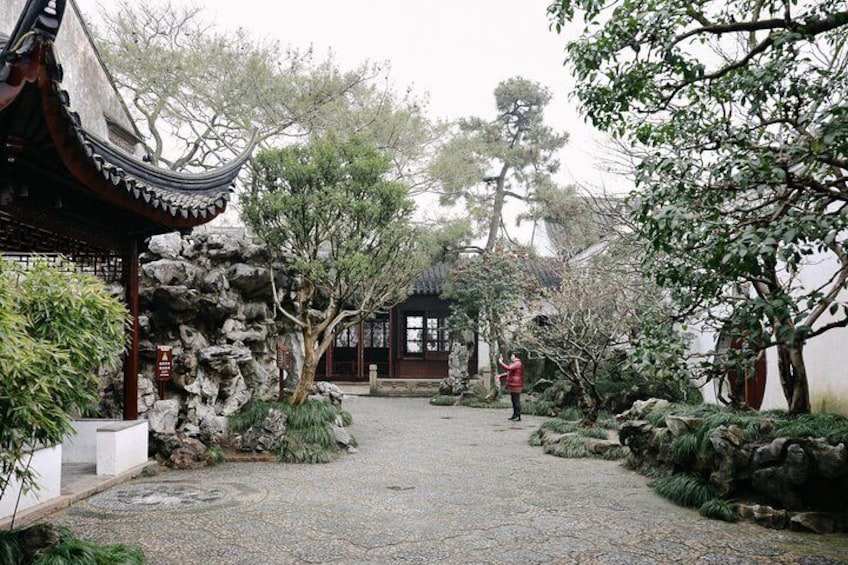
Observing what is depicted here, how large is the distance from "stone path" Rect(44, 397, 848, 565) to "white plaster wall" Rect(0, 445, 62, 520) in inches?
10.5

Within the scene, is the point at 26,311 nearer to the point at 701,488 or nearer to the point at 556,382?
the point at 701,488

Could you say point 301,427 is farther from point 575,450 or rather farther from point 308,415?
point 575,450

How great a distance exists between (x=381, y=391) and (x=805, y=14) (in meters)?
17.1

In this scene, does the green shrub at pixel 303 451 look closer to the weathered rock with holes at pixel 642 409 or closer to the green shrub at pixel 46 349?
the weathered rock with holes at pixel 642 409

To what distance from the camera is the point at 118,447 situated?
748 centimetres

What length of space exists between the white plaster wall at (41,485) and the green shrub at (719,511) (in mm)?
6220

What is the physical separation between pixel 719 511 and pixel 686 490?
0.61m

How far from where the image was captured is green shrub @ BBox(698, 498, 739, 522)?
20.3 ft

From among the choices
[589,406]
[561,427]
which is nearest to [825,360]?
[589,406]

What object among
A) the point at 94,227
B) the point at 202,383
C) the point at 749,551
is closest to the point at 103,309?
the point at 94,227

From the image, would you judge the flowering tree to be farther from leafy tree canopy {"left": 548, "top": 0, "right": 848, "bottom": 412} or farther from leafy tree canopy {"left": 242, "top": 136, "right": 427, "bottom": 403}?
leafy tree canopy {"left": 548, "top": 0, "right": 848, "bottom": 412}

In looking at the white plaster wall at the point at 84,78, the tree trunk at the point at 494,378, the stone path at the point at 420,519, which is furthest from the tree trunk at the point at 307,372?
the tree trunk at the point at 494,378

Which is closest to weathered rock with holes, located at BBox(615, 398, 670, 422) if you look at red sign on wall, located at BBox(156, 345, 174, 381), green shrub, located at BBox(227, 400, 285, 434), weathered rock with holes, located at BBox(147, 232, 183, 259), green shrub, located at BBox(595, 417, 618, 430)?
green shrub, located at BBox(595, 417, 618, 430)

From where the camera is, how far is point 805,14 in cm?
411
